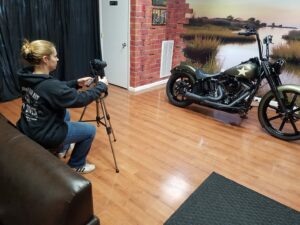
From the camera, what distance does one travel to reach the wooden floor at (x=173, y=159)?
1.85m

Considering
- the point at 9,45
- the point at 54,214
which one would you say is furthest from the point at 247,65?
the point at 9,45

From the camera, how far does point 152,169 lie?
222cm

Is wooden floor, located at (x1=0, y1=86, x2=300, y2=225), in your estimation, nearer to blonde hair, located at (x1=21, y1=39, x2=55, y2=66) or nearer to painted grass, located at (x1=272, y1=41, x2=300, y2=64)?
painted grass, located at (x1=272, y1=41, x2=300, y2=64)

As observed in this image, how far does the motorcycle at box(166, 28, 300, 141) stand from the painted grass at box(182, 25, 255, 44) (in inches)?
29.9

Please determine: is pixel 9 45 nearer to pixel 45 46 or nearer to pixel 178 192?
pixel 45 46

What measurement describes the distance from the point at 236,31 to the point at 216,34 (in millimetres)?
357

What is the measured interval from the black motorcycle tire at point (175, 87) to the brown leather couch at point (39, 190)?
Answer: 259 cm

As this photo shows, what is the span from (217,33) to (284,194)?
2.97 metres

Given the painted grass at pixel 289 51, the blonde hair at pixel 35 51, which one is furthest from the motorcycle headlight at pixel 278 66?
the blonde hair at pixel 35 51

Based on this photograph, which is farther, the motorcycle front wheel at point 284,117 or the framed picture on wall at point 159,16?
the framed picture on wall at point 159,16

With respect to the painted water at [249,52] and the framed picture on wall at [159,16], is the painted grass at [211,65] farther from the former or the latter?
the framed picture on wall at [159,16]

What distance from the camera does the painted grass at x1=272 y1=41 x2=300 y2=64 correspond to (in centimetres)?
345

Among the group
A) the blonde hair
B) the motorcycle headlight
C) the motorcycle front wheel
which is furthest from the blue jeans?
the motorcycle headlight

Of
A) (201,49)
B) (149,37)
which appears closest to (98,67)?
(149,37)
